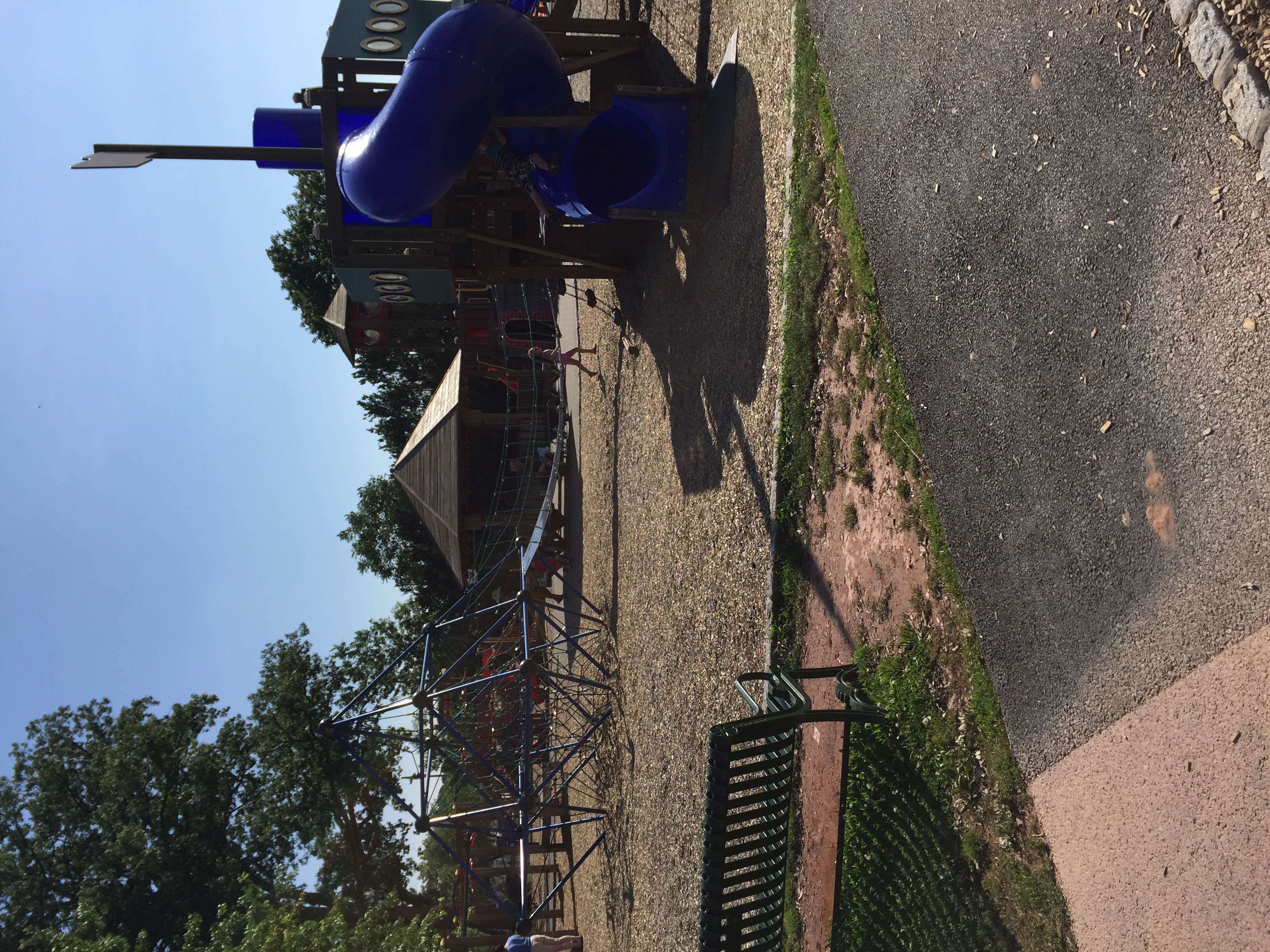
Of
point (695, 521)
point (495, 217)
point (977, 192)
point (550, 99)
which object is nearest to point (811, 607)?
point (695, 521)

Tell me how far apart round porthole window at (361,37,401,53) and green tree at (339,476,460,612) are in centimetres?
2321

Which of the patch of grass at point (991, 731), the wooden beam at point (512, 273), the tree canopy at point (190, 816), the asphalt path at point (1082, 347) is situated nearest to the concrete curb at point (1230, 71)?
the asphalt path at point (1082, 347)

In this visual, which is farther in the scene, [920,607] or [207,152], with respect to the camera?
[207,152]

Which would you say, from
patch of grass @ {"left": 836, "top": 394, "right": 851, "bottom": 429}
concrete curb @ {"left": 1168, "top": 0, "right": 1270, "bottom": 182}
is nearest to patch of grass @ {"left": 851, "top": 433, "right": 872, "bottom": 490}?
patch of grass @ {"left": 836, "top": 394, "right": 851, "bottom": 429}

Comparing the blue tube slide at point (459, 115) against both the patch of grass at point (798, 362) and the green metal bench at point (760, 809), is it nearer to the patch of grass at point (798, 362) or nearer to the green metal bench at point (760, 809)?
the patch of grass at point (798, 362)

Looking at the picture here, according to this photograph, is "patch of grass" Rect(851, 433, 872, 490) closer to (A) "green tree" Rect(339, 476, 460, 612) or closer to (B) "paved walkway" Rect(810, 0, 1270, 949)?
(B) "paved walkway" Rect(810, 0, 1270, 949)

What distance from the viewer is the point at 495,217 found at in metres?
11.3

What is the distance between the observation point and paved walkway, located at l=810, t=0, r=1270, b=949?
4.06 meters

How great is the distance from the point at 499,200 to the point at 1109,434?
27.0ft

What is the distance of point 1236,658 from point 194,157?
8.72m

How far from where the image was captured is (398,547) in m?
37.9

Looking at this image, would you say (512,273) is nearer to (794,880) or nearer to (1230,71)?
(794,880)

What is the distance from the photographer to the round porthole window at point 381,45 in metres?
10.6

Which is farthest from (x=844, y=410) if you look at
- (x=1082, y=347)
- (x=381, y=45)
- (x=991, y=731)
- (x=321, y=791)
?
(x=321, y=791)
